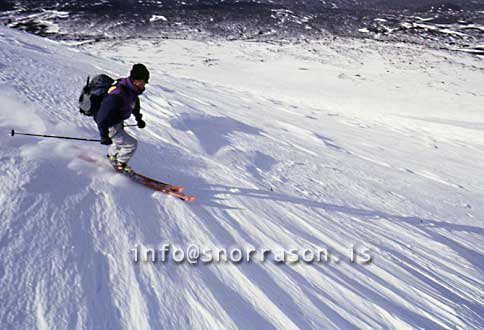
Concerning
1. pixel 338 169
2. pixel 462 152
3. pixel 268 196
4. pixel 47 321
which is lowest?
pixel 462 152

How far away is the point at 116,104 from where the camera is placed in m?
4.02

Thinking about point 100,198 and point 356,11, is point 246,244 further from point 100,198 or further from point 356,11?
point 356,11

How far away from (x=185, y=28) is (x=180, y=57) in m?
11.1

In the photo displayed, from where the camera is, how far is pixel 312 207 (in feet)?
17.2

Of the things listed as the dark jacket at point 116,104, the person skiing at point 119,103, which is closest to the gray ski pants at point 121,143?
the person skiing at point 119,103

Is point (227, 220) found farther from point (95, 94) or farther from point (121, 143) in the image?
point (95, 94)

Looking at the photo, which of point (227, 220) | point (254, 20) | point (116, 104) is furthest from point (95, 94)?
point (254, 20)

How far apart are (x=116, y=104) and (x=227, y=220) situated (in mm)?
1746

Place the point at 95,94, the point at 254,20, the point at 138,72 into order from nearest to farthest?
the point at 138,72
the point at 95,94
the point at 254,20

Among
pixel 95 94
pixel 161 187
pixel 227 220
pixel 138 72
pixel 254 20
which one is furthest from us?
pixel 254 20

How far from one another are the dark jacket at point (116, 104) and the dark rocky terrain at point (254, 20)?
2990cm

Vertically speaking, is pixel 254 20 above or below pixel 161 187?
below

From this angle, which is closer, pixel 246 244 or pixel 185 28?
pixel 246 244

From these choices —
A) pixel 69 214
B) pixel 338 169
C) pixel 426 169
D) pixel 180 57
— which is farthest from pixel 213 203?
pixel 180 57
